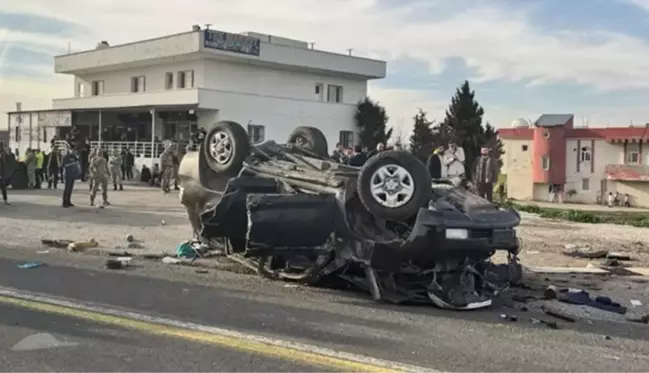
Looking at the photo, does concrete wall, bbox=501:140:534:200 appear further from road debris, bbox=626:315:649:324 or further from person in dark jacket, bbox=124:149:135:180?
road debris, bbox=626:315:649:324

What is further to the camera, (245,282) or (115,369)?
(245,282)

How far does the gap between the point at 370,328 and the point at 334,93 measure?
141ft

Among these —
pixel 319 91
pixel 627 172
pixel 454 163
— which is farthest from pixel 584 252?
pixel 319 91

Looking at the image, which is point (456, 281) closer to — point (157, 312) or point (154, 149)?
point (157, 312)

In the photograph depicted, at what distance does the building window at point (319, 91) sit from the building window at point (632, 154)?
1832cm

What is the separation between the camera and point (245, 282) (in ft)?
27.0

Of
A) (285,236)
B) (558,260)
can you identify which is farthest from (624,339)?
(558,260)

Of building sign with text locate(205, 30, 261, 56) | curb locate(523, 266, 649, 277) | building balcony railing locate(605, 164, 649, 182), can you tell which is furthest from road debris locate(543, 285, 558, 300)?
building sign with text locate(205, 30, 261, 56)

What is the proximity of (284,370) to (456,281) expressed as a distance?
289 centimetres

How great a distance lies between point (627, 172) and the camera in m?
39.3

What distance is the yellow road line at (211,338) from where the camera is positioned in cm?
498

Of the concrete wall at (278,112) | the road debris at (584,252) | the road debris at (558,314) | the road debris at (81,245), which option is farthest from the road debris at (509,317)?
the concrete wall at (278,112)

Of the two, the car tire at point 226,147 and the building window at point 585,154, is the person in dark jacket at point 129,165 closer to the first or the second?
the building window at point 585,154

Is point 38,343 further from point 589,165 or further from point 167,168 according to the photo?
point 589,165
